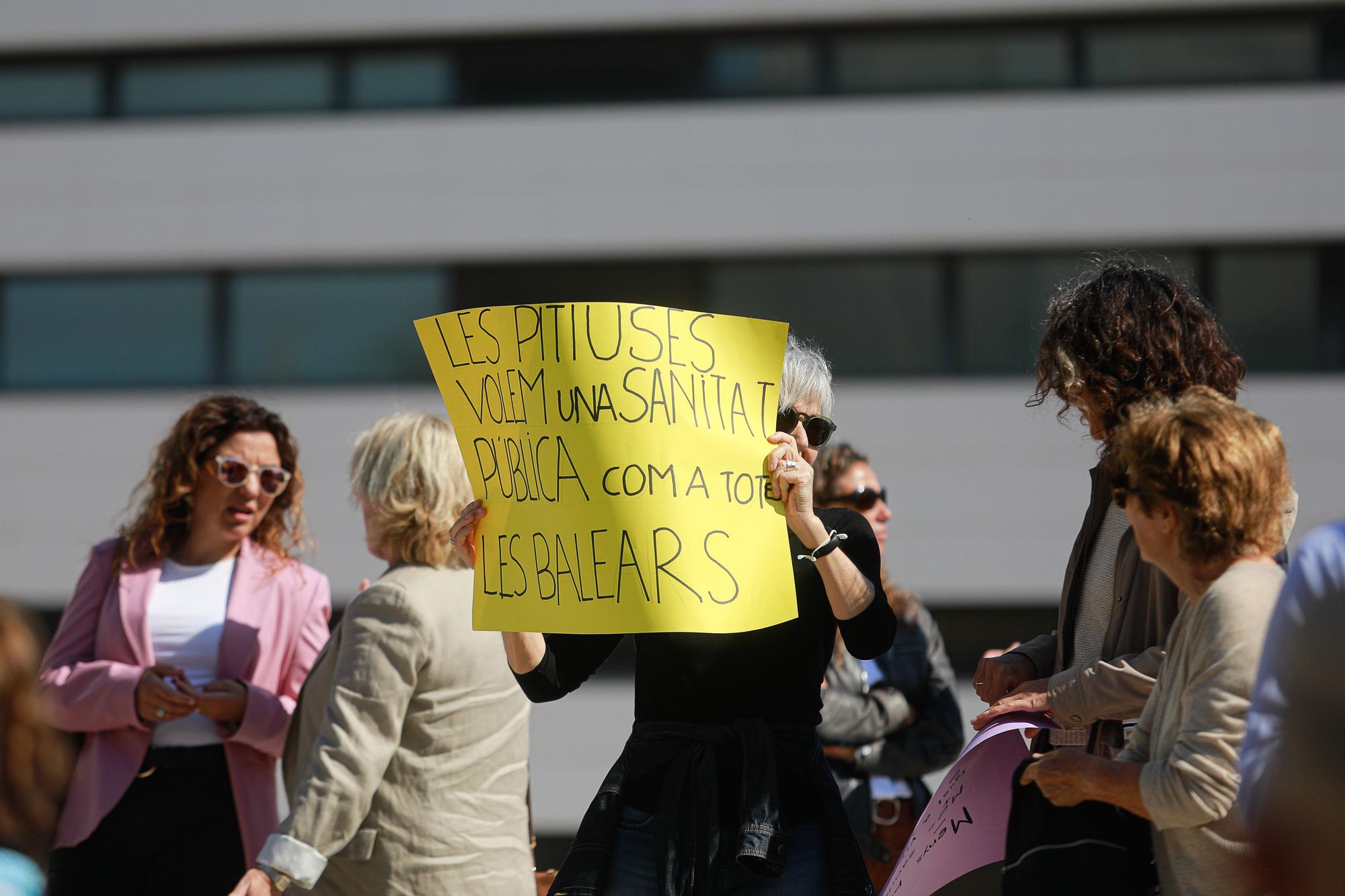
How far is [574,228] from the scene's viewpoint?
12.4 meters

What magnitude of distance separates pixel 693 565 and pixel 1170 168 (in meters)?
11.1

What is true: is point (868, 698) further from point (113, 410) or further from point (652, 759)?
point (113, 410)

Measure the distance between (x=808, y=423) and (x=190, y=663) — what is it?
2058mm

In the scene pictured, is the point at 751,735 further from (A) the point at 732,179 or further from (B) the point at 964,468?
(A) the point at 732,179

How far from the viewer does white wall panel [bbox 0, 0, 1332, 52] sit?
12.4 meters

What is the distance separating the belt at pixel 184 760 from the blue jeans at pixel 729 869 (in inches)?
62.8

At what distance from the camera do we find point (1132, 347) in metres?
2.39

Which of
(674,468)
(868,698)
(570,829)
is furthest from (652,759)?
(570,829)

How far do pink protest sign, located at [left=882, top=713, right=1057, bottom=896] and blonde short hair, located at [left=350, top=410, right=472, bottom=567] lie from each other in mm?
1394

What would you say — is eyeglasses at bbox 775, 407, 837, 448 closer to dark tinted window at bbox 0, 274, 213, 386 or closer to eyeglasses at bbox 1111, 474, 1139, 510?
eyeglasses at bbox 1111, 474, 1139, 510

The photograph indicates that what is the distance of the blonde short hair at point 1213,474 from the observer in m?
1.97

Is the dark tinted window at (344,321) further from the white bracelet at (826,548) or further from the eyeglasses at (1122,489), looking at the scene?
the eyeglasses at (1122,489)

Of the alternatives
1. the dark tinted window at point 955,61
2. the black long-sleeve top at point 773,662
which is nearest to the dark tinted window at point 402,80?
the dark tinted window at point 955,61

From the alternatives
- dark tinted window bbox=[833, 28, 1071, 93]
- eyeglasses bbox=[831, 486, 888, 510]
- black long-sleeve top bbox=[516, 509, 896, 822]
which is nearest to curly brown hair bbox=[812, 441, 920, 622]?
eyeglasses bbox=[831, 486, 888, 510]
